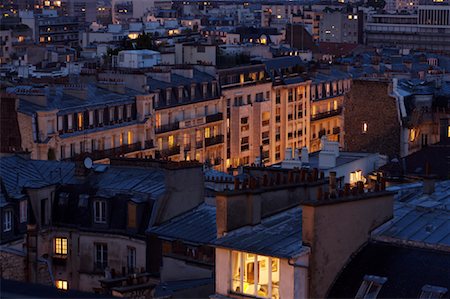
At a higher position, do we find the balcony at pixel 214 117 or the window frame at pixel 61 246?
the window frame at pixel 61 246

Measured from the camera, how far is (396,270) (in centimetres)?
1902

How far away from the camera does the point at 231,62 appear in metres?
81.0

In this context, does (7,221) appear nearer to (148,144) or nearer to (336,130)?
(148,144)

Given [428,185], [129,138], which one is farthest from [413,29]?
[428,185]

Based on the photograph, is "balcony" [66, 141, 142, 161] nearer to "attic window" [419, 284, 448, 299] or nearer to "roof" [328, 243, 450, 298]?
"roof" [328, 243, 450, 298]

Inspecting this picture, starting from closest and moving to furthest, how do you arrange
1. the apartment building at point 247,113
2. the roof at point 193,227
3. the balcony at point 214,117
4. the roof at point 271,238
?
the roof at point 271,238 → the roof at point 193,227 → the balcony at point 214,117 → the apartment building at point 247,113

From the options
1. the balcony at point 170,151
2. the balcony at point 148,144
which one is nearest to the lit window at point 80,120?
the balcony at point 148,144

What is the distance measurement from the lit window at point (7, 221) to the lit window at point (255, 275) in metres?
9.88

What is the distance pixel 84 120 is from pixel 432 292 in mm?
41053

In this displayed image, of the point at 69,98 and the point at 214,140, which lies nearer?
the point at 69,98

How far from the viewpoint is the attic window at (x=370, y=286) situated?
1856 centimetres

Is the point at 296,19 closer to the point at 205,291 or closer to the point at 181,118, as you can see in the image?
the point at 181,118

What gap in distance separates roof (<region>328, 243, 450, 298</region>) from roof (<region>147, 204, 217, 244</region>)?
5.42m

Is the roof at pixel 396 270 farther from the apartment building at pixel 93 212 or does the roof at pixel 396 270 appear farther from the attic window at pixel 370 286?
the apartment building at pixel 93 212
